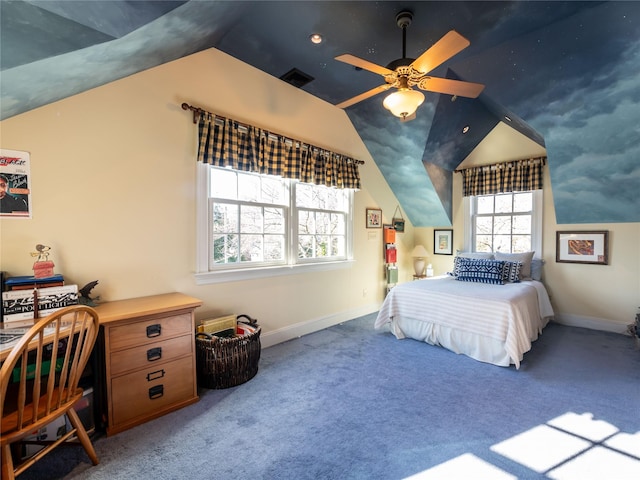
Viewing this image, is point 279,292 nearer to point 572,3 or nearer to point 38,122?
point 38,122

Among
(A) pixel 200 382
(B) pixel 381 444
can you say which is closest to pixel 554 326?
(B) pixel 381 444

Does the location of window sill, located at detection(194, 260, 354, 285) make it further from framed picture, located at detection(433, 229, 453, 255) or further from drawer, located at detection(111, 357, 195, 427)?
framed picture, located at detection(433, 229, 453, 255)

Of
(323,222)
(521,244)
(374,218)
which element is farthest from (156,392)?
(521,244)

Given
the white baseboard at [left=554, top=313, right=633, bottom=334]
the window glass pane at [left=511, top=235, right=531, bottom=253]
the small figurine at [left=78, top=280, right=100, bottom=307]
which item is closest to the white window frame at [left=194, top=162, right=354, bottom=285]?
the small figurine at [left=78, top=280, right=100, bottom=307]

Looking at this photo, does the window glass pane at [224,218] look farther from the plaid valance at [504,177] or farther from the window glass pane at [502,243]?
the window glass pane at [502,243]

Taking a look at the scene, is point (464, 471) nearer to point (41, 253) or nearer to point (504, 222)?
point (41, 253)

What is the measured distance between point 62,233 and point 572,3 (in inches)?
159

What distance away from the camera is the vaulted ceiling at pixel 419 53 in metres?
1.56

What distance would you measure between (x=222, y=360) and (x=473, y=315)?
2.37m

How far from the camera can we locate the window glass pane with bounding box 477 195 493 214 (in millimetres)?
4840

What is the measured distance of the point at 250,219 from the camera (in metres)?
3.17

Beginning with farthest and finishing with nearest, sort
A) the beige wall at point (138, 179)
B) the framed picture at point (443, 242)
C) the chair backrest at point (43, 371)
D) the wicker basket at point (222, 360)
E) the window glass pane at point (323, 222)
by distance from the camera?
the framed picture at point (443, 242), the window glass pane at point (323, 222), the wicker basket at point (222, 360), the beige wall at point (138, 179), the chair backrest at point (43, 371)

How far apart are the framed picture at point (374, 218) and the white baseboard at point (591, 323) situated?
2.78m

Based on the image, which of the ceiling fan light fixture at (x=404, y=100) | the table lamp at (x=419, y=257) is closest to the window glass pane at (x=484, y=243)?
the table lamp at (x=419, y=257)
